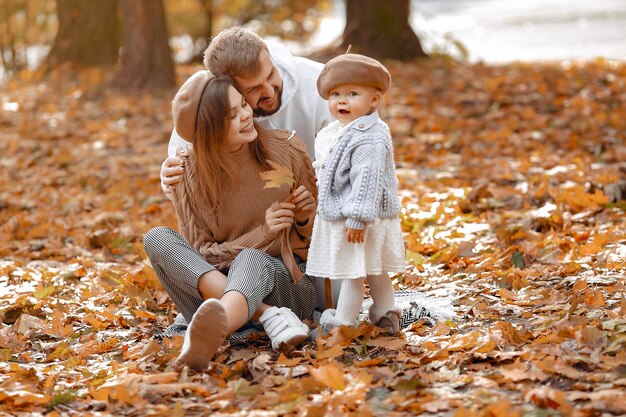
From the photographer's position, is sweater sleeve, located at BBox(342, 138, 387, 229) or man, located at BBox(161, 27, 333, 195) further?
man, located at BBox(161, 27, 333, 195)

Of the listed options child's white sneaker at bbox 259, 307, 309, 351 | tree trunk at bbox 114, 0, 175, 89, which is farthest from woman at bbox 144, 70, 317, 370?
tree trunk at bbox 114, 0, 175, 89

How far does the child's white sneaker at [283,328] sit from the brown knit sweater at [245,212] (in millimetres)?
256

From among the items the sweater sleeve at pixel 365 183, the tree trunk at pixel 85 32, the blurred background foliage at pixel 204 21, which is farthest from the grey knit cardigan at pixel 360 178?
the blurred background foliage at pixel 204 21

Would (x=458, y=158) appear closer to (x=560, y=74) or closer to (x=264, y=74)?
(x=560, y=74)

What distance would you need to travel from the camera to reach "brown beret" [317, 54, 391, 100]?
134 inches

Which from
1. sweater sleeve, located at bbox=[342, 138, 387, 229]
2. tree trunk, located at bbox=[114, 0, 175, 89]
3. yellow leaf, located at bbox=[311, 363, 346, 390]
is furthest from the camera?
tree trunk, located at bbox=[114, 0, 175, 89]

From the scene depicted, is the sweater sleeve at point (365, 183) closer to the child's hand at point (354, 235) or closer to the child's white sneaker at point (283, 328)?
the child's hand at point (354, 235)

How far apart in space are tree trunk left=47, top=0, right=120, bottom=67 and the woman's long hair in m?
8.85

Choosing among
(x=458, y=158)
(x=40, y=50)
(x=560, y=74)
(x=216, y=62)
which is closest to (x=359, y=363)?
(x=216, y=62)

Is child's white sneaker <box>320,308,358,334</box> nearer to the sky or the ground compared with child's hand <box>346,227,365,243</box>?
nearer to the ground

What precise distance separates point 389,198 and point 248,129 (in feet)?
2.20

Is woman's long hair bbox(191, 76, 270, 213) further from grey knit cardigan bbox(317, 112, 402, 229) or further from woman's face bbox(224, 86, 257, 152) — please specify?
grey knit cardigan bbox(317, 112, 402, 229)

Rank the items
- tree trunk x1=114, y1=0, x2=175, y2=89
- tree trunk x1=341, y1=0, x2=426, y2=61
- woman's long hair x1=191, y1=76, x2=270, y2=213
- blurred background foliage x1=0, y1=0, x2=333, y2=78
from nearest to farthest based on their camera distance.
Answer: woman's long hair x1=191, y1=76, x2=270, y2=213
tree trunk x1=114, y1=0, x2=175, y2=89
tree trunk x1=341, y1=0, x2=426, y2=61
blurred background foliage x1=0, y1=0, x2=333, y2=78

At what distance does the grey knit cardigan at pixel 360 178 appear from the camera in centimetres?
334
